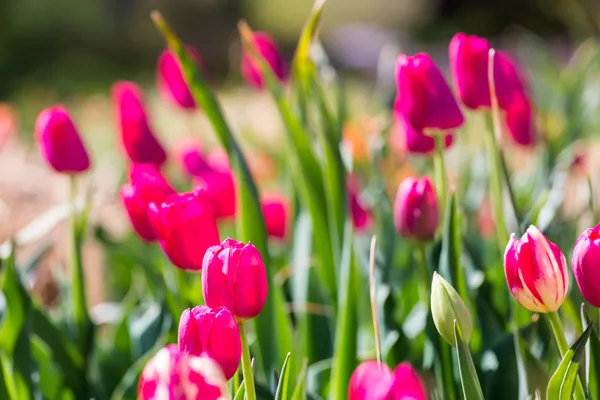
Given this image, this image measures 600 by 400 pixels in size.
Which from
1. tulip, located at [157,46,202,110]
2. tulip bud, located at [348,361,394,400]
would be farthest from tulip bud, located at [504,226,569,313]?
tulip, located at [157,46,202,110]

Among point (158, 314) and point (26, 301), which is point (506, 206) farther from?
point (26, 301)

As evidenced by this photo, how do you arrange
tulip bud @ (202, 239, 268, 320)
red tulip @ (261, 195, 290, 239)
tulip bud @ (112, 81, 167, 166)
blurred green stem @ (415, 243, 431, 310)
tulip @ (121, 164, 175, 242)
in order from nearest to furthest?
1. tulip bud @ (202, 239, 268, 320)
2. tulip @ (121, 164, 175, 242)
3. blurred green stem @ (415, 243, 431, 310)
4. tulip bud @ (112, 81, 167, 166)
5. red tulip @ (261, 195, 290, 239)

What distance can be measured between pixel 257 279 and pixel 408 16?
12162mm

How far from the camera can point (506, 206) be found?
1168mm

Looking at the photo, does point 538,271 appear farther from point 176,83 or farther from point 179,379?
point 176,83

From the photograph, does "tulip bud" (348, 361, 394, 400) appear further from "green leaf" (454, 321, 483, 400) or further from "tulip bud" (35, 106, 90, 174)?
"tulip bud" (35, 106, 90, 174)

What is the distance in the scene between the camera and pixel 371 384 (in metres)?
0.53

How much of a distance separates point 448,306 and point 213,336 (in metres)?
0.17

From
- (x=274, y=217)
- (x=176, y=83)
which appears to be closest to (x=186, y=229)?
(x=274, y=217)

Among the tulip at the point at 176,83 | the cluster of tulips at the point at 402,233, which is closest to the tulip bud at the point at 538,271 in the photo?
the cluster of tulips at the point at 402,233

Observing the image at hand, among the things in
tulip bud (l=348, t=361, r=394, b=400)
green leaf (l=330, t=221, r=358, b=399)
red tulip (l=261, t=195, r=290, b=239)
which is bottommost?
red tulip (l=261, t=195, r=290, b=239)

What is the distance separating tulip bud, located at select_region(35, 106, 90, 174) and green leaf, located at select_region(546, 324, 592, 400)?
58 cm

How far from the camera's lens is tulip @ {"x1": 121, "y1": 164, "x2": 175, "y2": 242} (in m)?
0.81

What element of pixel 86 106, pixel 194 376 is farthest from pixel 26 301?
pixel 86 106
